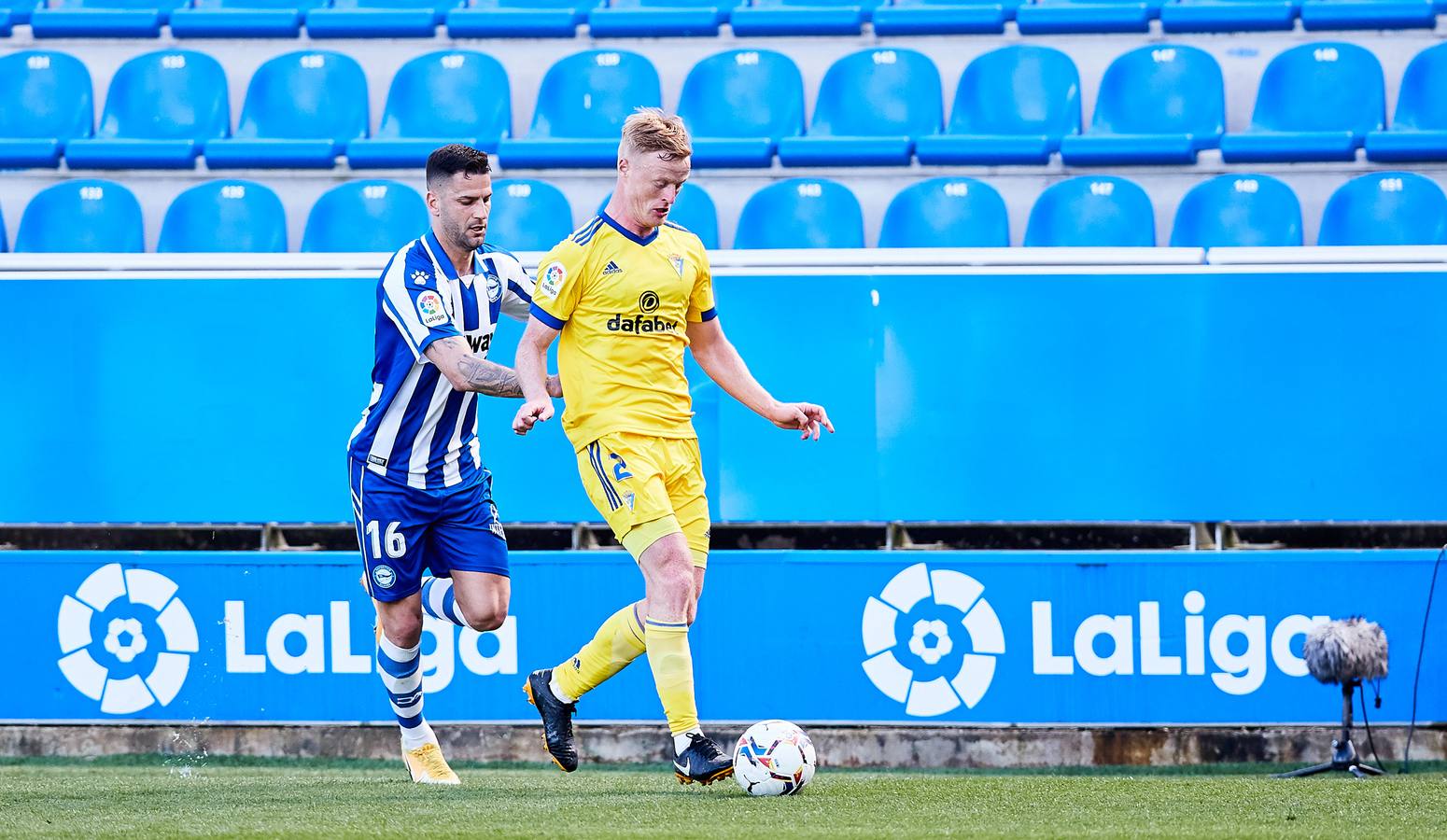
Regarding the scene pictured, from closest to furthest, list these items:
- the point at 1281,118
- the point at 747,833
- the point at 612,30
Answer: the point at 747,833
the point at 1281,118
the point at 612,30

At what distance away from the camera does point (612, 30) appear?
31.6ft

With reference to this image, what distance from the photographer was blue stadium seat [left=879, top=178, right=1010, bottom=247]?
8.05 meters

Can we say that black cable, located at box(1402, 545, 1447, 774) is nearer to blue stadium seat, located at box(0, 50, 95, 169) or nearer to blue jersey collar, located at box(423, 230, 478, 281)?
blue jersey collar, located at box(423, 230, 478, 281)

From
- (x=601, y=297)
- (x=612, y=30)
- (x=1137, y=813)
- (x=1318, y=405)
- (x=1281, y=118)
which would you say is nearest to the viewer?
(x=1137, y=813)

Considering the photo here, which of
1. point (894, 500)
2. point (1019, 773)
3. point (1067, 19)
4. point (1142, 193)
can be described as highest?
point (1067, 19)

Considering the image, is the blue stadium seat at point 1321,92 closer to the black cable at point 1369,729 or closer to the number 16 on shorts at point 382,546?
the black cable at point 1369,729

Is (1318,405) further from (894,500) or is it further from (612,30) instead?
(612,30)

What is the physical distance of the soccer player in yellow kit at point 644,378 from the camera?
4.81m

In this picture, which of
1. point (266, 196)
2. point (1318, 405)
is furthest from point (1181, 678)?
point (266, 196)

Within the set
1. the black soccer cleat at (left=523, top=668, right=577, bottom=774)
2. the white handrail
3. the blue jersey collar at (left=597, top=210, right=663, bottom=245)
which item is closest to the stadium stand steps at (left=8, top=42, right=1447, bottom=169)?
the white handrail

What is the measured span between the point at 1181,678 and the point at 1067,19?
427cm

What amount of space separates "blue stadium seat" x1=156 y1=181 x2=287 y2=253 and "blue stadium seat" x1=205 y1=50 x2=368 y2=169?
440 millimetres

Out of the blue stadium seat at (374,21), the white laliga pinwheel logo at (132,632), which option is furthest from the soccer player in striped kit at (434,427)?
the blue stadium seat at (374,21)

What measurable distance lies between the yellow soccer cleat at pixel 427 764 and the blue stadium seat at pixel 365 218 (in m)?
3.08
